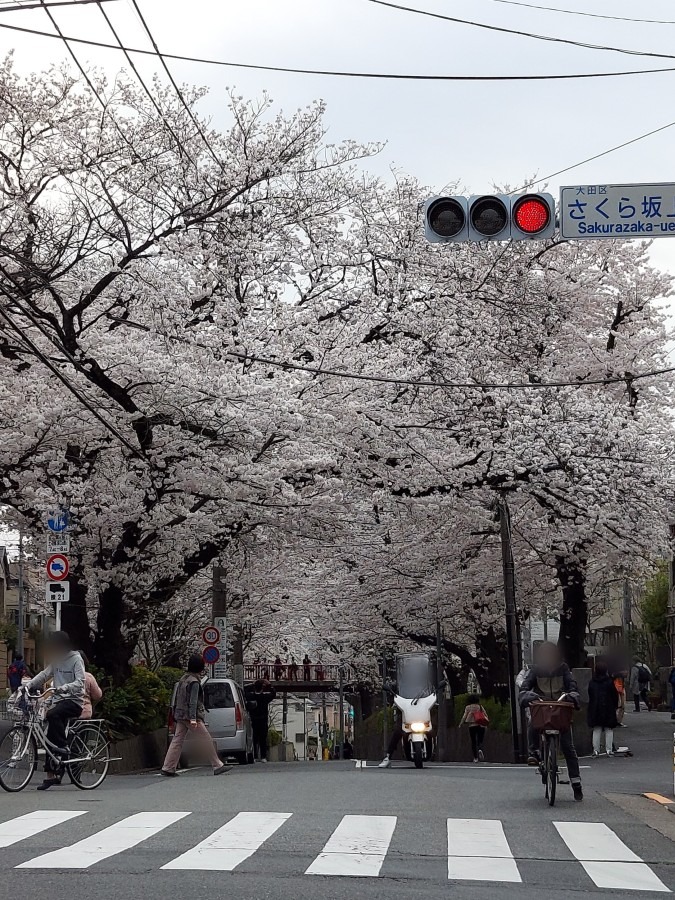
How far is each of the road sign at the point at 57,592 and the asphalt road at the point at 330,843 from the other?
296cm

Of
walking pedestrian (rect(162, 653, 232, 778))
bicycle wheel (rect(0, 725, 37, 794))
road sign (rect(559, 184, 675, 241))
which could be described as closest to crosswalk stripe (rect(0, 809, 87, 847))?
bicycle wheel (rect(0, 725, 37, 794))

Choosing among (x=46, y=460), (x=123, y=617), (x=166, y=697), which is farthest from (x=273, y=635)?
(x=46, y=460)

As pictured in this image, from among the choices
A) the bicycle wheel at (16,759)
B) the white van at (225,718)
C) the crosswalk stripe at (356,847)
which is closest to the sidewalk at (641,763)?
the crosswalk stripe at (356,847)

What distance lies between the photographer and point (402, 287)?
73.0 feet

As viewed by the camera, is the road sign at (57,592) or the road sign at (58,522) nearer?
the road sign at (57,592)

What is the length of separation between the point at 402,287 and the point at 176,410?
18.0 feet

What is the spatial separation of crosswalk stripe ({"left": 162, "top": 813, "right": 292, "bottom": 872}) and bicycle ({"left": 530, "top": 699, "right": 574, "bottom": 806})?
273 cm

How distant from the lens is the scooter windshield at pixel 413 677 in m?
21.0

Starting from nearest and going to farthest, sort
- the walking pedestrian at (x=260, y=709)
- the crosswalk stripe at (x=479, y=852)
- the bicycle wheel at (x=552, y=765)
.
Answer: the crosswalk stripe at (x=479, y=852), the bicycle wheel at (x=552, y=765), the walking pedestrian at (x=260, y=709)

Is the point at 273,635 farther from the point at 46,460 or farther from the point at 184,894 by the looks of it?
the point at 184,894

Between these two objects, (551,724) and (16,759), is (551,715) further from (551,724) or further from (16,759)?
(16,759)

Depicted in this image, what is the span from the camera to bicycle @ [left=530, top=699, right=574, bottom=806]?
38.8 ft

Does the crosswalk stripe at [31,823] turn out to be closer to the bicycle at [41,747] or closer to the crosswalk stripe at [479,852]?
the bicycle at [41,747]

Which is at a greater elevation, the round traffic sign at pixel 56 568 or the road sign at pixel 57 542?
the road sign at pixel 57 542
